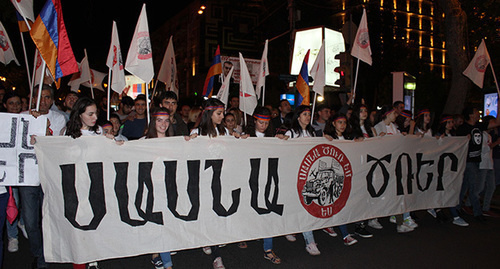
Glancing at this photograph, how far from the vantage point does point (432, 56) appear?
85250 mm

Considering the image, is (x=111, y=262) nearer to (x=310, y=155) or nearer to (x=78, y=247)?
(x=78, y=247)

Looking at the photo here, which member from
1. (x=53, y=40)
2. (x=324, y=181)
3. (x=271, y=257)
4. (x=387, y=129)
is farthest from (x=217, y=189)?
(x=387, y=129)

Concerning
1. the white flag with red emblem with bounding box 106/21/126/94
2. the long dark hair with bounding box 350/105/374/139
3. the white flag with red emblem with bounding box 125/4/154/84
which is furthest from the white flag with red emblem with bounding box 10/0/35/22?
the long dark hair with bounding box 350/105/374/139

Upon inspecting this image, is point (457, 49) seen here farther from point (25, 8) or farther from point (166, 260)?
point (25, 8)

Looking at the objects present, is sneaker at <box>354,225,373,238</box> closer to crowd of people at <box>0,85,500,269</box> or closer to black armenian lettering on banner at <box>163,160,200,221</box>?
crowd of people at <box>0,85,500,269</box>

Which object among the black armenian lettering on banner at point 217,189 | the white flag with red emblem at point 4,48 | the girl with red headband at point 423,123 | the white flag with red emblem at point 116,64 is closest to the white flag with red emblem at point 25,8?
the white flag with red emblem at point 116,64

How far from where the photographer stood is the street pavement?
416cm

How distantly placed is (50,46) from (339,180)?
3.66 metres

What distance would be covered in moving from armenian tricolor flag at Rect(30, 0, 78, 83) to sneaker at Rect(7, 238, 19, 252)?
7.35 feet

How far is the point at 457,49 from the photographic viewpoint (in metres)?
11.6

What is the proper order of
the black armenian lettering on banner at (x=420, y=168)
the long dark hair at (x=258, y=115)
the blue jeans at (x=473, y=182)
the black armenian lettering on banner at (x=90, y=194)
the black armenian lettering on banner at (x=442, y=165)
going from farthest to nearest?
the blue jeans at (x=473, y=182) → the black armenian lettering on banner at (x=442, y=165) → the black armenian lettering on banner at (x=420, y=168) → the long dark hair at (x=258, y=115) → the black armenian lettering on banner at (x=90, y=194)

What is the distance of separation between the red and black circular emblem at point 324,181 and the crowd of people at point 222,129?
0.91ft

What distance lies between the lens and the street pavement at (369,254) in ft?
13.7

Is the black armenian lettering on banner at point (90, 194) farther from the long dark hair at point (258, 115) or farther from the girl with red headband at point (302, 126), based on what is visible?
the girl with red headband at point (302, 126)
